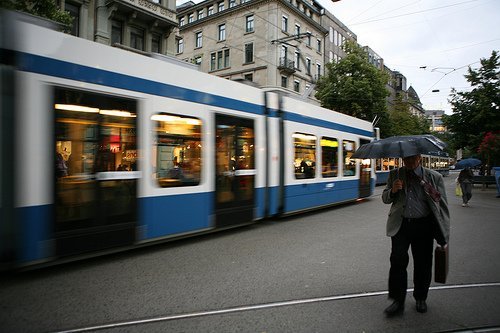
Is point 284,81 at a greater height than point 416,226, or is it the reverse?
point 284,81

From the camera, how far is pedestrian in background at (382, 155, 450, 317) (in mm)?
3514

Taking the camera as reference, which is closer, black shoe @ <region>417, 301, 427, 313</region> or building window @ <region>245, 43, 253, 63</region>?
black shoe @ <region>417, 301, 427, 313</region>

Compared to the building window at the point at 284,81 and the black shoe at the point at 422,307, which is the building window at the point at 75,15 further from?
the black shoe at the point at 422,307

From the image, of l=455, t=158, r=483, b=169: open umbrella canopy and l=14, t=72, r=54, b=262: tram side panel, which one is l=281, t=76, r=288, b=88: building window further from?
l=14, t=72, r=54, b=262: tram side panel

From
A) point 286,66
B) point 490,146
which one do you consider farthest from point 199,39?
point 490,146

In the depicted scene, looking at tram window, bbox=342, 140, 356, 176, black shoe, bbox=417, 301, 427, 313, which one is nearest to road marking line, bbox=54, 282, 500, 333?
black shoe, bbox=417, 301, 427, 313

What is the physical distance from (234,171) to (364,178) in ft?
26.1

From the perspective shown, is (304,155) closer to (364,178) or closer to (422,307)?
(364,178)

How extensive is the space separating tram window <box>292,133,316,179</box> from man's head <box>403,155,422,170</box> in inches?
209

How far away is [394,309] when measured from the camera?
3514 millimetres

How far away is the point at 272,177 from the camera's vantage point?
8250mm

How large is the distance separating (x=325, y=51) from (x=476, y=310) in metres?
40.5

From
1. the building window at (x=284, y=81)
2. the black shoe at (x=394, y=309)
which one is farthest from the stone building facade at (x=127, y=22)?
the black shoe at (x=394, y=309)

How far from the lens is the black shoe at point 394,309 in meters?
3.51
